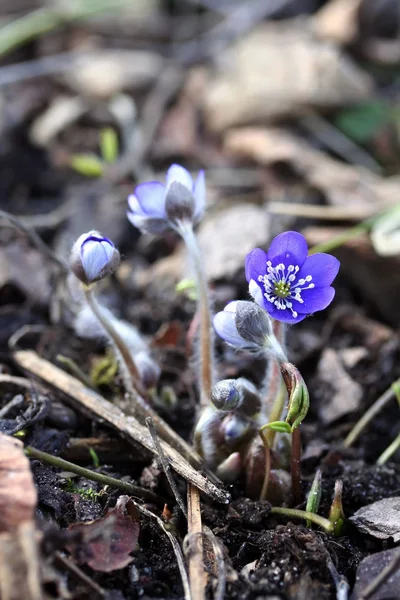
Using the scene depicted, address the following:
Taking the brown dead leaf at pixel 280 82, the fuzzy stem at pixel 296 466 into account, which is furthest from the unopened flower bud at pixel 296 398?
the brown dead leaf at pixel 280 82

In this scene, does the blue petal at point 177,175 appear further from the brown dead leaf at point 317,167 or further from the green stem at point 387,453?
the brown dead leaf at point 317,167

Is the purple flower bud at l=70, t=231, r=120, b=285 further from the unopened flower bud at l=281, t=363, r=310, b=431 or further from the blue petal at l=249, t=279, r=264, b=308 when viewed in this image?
the unopened flower bud at l=281, t=363, r=310, b=431

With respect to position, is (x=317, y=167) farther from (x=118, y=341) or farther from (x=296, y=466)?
(x=296, y=466)

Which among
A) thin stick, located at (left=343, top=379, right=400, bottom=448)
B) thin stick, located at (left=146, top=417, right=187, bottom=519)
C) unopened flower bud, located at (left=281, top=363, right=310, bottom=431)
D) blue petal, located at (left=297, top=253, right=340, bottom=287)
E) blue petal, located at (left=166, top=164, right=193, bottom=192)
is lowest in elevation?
thin stick, located at (left=343, top=379, right=400, bottom=448)

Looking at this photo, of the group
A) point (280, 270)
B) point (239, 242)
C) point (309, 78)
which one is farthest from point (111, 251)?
point (309, 78)

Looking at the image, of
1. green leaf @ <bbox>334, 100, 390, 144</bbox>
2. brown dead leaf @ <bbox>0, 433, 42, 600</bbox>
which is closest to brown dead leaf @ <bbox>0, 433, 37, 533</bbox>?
brown dead leaf @ <bbox>0, 433, 42, 600</bbox>
